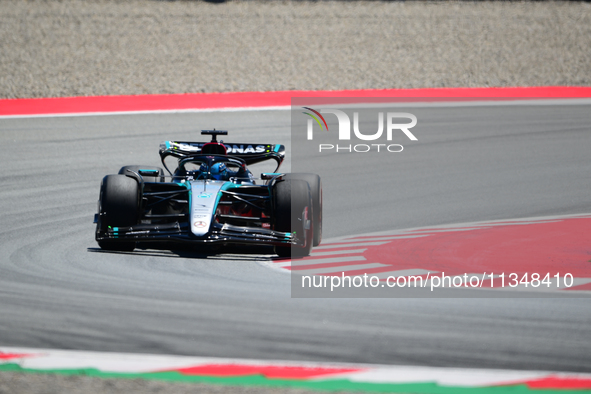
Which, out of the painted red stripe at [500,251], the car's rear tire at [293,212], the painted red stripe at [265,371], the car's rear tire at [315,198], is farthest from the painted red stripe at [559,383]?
the car's rear tire at [315,198]

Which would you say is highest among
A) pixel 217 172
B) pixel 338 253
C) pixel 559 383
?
pixel 217 172

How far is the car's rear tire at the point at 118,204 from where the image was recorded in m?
7.71

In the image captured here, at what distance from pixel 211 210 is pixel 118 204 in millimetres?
955

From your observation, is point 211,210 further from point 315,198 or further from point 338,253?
point 338,253

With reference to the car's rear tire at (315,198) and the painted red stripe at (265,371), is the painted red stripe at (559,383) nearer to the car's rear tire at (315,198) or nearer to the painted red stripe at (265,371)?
the painted red stripe at (265,371)

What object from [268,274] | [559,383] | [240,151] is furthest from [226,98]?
[559,383]

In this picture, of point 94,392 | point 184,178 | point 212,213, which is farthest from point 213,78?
point 94,392

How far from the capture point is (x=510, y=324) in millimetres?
5504

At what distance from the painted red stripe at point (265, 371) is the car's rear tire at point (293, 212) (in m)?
3.18

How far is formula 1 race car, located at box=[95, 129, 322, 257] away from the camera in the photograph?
24.6 ft

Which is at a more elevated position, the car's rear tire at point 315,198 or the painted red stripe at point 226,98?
the painted red stripe at point 226,98

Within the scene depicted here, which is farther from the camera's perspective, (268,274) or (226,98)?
(226,98)

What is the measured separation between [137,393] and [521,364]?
7.56 ft

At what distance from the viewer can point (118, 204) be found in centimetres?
773
